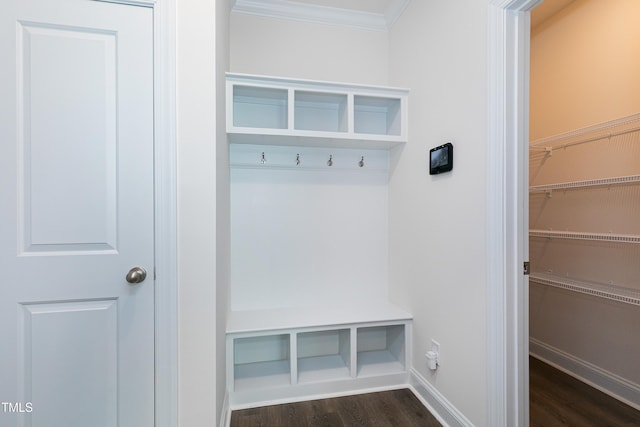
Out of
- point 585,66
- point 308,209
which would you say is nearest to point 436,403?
point 308,209

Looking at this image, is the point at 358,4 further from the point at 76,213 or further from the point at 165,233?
the point at 76,213

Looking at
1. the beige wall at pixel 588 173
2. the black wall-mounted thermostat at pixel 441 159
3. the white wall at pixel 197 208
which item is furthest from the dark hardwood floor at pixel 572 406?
the white wall at pixel 197 208

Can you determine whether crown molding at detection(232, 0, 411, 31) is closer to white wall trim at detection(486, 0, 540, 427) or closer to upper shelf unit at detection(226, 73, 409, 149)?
upper shelf unit at detection(226, 73, 409, 149)

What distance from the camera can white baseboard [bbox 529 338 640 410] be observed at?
5.92ft

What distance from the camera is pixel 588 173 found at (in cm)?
209

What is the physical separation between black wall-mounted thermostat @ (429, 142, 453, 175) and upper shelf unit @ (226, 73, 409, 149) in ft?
1.29

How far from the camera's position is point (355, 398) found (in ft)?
6.26

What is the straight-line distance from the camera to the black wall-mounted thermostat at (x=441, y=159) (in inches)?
63.9

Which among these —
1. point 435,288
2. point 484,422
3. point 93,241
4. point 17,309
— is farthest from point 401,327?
point 17,309

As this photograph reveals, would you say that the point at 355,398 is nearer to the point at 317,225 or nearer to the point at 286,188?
the point at 317,225

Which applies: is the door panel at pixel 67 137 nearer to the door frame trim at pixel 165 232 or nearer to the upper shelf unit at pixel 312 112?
the door frame trim at pixel 165 232

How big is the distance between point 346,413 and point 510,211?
4.80ft

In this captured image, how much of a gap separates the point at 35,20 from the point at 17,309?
1179mm

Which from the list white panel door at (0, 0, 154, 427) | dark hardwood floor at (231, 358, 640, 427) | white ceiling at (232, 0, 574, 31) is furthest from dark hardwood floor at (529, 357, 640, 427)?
white ceiling at (232, 0, 574, 31)
